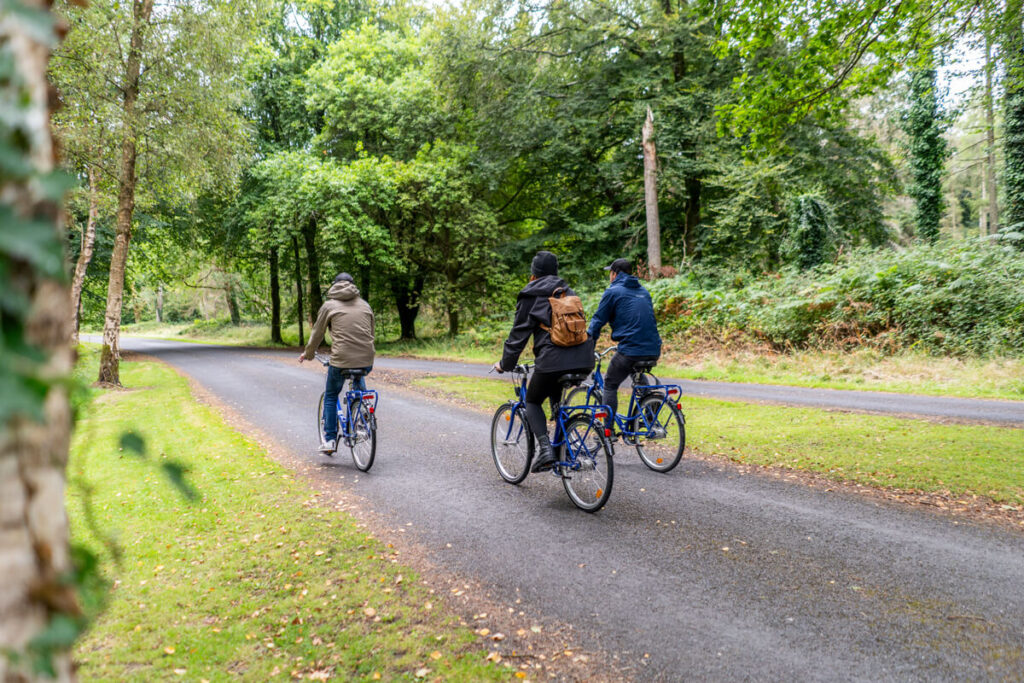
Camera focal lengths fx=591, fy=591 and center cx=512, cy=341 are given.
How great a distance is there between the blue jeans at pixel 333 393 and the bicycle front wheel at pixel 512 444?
1.73 m

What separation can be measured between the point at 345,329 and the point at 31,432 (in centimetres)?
598

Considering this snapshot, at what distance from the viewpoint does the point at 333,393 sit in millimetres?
7082

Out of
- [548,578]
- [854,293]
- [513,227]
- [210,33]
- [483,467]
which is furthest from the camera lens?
[513,227]

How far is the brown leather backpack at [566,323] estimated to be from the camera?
5289 mm


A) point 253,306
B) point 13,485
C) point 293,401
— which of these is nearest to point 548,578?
point 13,485

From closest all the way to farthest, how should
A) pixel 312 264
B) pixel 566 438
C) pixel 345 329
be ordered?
pixel 566 438 → pixel 345 329 → pixel 312 264

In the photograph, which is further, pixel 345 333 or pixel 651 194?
pixel 651 194

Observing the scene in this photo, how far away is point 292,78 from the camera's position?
2742cm

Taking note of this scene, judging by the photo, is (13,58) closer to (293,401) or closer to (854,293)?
(293,401)

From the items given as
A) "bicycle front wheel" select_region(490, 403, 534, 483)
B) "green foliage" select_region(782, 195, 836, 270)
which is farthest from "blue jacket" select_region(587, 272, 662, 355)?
"green foliage" select_region(782, 195, 836, 270)

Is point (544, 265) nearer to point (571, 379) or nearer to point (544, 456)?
point (571, 379)

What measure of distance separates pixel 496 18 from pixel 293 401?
51.4 ft

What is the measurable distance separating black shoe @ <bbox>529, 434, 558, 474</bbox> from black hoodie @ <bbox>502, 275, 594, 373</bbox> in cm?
67

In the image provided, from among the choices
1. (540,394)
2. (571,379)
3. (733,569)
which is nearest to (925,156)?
(571,379)
